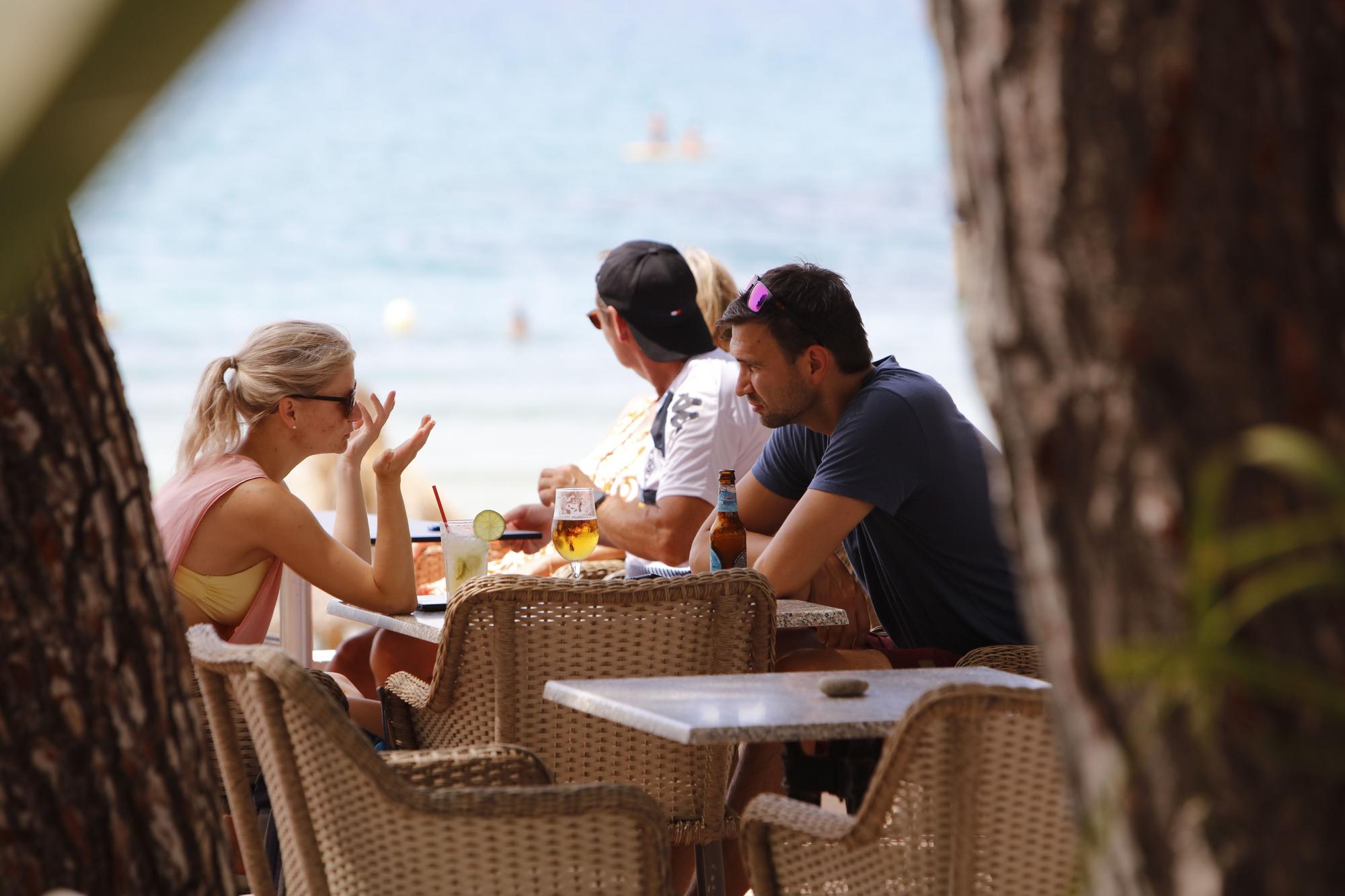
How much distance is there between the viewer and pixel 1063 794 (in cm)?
189

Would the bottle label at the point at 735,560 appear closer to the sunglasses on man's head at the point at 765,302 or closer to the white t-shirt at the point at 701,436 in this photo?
the sunglasses on man's head at the point at 765,302

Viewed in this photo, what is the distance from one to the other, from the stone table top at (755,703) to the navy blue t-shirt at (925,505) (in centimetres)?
82

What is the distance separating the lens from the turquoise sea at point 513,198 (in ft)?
67.3

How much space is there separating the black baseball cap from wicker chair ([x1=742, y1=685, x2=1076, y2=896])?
280cm

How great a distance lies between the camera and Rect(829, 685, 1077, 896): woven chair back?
1838 mm

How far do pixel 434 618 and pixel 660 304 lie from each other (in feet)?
5.58

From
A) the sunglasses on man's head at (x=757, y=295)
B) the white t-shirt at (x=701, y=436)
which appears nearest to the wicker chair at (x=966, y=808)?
the sunglasses on man's head at (x=757, y=295)

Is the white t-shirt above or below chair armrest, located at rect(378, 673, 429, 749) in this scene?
above

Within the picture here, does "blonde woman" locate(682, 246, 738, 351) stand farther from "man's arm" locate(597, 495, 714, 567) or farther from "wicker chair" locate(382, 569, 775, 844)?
"wicker chair" locate(382, 569, 775, 844)

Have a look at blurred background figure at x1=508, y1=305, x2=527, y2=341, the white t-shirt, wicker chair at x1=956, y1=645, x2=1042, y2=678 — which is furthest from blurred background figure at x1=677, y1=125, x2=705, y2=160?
wicker chair at x1=956, y1=645, x2=1042, y2=678

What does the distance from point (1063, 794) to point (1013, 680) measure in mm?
420

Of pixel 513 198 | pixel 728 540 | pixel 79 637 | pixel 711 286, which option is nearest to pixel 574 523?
pixel 728 540

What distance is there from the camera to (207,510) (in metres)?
3.19

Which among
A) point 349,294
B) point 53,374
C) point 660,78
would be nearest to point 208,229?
point 349,294
